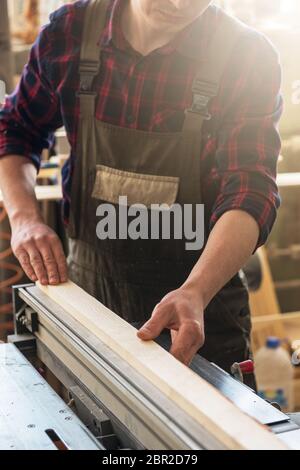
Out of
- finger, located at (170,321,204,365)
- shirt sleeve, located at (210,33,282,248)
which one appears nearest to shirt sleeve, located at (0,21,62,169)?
shirt sleeve, located at (210,33,282,248)

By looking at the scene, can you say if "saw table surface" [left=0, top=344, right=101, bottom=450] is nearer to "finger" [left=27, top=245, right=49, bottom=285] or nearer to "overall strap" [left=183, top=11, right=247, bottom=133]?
"finger" [left=27, top=245, right=49, bottom=285]

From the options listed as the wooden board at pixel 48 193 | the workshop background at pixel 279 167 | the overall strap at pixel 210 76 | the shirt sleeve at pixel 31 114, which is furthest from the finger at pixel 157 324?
the wooden board at pixel 48 193

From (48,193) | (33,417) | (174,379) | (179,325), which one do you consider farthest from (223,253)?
(48,193)

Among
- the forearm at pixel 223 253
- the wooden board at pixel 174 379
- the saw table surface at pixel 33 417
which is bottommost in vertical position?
the saw table surface at pixel 33 417

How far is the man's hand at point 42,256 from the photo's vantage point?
149 centimetres

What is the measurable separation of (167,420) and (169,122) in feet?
2.80

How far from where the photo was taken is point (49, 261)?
1.51 meters

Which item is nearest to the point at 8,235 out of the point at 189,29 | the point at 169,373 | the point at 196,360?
the point at 189,29

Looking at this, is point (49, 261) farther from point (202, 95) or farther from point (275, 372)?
point (275, 372)

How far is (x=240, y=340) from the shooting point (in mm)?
1718

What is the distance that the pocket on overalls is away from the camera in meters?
1.64

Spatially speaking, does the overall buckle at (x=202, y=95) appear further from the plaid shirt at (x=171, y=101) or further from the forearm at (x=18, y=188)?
the forearm at (x=18, y=188)

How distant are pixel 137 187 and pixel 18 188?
307 millimetres

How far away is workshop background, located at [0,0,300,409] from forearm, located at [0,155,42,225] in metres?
0.74
